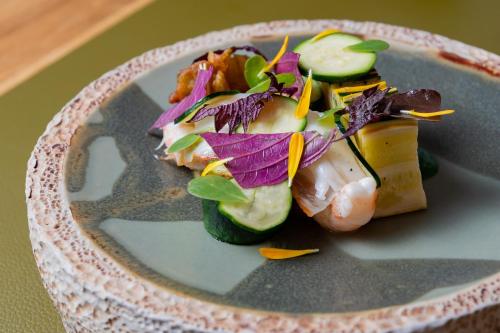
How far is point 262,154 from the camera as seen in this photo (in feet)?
5.25

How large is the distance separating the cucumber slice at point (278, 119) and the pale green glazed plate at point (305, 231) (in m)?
0.20

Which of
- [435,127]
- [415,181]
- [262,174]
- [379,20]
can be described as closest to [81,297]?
[262,174]

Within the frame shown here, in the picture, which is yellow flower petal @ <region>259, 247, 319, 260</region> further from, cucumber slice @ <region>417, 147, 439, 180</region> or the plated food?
cucumber slice @ <region>417, 147, 439, 180</region>

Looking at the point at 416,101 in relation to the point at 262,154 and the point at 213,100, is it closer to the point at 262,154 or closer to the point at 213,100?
the point at 262,154

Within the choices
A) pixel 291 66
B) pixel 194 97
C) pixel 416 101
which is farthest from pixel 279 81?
pixel 416 101

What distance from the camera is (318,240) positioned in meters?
1.59

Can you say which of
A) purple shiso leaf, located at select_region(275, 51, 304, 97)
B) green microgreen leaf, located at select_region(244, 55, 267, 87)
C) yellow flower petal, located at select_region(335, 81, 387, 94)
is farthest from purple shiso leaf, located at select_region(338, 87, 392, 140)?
green microgreen leaf, located at select_region(244, 55, 267, 87)

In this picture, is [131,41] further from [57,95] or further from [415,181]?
[415,181]

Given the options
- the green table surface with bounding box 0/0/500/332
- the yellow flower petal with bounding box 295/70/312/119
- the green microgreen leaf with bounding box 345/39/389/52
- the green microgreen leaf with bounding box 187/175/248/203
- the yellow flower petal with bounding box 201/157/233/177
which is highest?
the green microgreen leaf with bounding box 345/39/389/52

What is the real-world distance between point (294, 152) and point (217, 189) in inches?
7.2

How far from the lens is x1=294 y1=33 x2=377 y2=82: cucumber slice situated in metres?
1.79

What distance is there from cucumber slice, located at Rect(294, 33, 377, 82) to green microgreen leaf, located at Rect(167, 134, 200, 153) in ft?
1.09

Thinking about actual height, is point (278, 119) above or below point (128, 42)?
above

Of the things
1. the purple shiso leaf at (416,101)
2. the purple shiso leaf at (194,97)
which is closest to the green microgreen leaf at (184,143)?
the purple shiso leaf at (194,97)
